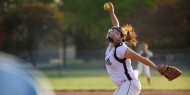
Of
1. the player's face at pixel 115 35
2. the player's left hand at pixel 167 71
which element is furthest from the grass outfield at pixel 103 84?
the player's left hand at pixel 167 71

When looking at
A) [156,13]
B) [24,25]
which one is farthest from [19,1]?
[156,13]

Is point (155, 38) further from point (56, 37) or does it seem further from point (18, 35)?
point (56, 37)

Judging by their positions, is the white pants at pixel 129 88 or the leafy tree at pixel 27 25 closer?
the white pants at pixel 129 88

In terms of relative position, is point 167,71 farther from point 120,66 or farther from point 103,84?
point 103,84

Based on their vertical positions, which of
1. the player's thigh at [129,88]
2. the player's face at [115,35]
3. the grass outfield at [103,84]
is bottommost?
the grass outfield at [103,84]

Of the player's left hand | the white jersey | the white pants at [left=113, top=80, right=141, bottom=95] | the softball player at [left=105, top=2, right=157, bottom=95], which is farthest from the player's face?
the player's left hand

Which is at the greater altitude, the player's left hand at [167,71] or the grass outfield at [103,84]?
the player's left hand at [167,71]

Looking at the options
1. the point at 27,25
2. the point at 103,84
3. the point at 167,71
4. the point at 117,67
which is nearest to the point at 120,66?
the point at 117,67

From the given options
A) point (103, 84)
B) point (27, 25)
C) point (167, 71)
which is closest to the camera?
point (167, 71)

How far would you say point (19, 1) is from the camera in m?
54.1

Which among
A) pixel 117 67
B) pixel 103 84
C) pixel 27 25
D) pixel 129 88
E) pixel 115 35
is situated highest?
pixel 115 35

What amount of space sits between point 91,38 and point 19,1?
8470mm

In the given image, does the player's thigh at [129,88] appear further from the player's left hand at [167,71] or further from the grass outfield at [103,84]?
the grass outfield at [103,84]

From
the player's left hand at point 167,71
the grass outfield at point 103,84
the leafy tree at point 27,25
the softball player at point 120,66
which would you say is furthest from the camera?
the leafy tree at point 27,25
